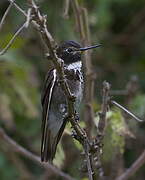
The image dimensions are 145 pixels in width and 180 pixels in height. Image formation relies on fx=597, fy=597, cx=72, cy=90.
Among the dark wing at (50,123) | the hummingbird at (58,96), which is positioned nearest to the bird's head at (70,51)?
the hummingbird at (58,96)

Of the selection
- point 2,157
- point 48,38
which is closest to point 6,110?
point 2,157

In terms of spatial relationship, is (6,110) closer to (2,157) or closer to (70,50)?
(2,157)

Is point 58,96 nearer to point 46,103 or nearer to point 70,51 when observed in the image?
point 46,103

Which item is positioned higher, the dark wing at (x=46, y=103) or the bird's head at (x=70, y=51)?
the bird's head at (x=70, y=51)

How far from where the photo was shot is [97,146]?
3066 millimetres

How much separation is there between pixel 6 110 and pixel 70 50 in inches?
51.9

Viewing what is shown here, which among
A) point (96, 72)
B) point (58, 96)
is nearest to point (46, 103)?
point (58, 96)

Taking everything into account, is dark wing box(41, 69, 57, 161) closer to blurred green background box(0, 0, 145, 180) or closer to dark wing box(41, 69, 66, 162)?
dark wing box(41, 69, 66, 162)

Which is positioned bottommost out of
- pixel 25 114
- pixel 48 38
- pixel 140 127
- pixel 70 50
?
pixel 140 127

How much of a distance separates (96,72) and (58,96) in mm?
2292

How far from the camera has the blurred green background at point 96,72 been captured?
4.59m

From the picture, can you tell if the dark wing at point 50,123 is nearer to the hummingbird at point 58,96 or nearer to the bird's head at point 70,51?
the hummingbird at point 58,96

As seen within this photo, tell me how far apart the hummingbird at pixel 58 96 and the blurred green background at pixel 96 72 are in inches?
4.3

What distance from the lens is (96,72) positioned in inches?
237
